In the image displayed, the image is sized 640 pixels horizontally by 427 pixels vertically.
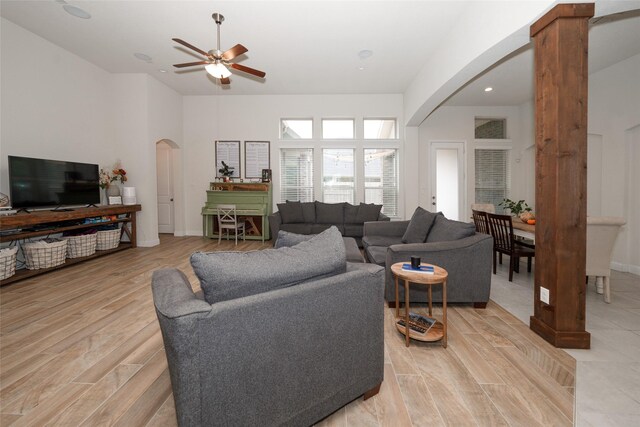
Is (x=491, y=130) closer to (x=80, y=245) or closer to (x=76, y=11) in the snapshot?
(x=76, y=11)

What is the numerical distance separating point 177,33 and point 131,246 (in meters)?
3.93

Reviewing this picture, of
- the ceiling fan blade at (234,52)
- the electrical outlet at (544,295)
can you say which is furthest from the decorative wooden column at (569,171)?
the ceiling fan blade at (234,52)

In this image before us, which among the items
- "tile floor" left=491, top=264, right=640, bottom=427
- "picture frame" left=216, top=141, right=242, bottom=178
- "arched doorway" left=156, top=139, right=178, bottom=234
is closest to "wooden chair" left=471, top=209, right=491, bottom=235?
"tile floor" left=491, top=264, right=640, bottom=427

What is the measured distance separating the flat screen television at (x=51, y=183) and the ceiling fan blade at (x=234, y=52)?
311 centimetres

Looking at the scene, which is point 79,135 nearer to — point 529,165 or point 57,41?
point 57,41

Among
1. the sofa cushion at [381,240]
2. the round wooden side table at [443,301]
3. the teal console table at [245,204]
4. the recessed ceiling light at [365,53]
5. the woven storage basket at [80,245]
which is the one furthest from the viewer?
the teal console table at [245,204]

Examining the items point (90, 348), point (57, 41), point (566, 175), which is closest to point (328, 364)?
point (90, 348)

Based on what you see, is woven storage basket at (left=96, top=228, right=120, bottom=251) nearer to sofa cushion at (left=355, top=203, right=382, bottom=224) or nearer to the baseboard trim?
sofa cushion at (left=355, top=203, right=382, bottom=224)

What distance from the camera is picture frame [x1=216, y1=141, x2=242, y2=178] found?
6.68 m

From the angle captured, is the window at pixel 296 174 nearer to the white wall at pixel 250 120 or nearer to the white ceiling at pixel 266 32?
the white wall at pixel 250 120

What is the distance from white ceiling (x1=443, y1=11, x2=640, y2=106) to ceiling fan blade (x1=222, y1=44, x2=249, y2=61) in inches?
146

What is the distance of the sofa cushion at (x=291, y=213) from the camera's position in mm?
5785

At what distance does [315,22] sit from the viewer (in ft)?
12.0

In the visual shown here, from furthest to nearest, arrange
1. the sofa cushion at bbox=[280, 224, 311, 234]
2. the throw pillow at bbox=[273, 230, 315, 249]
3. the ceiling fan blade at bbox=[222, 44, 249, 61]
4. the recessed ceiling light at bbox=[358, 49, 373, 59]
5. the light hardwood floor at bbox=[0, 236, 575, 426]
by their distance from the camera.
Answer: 1. the sofa cushion at bbox=[280, 224, 311, 234]
2. the recessed ceiling light at bbox=[358, 49, 373, 59]
3. the ceiling fan blade at bbox=[222, 44, 249, 61]
4. the throw pillow at bbox=[273, 230, 315, 249]
5. the light hardwood floor at bbox=[0, 236, 575, 426]
